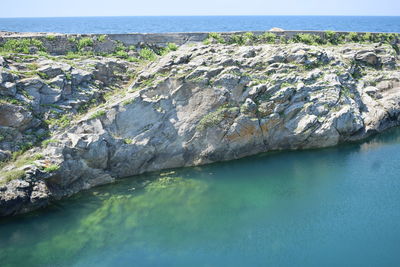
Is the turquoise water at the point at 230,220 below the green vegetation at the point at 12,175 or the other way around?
below

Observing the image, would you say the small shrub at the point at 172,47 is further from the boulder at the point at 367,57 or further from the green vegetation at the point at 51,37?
the boulder at the point at 367,57

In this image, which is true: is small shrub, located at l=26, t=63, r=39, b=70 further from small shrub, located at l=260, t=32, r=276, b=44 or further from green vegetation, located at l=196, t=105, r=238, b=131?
small shrub, located at l=260, t=32, r=276, b=44

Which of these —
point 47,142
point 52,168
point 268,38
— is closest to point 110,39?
point 47,142

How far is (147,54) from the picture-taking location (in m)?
43.2

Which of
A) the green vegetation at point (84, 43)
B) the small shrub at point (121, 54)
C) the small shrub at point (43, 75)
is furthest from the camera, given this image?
the small shrub at point (121, 54)

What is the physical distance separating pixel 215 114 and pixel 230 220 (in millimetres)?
11018

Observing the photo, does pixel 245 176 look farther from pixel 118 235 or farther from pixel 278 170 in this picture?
pixel 118 235

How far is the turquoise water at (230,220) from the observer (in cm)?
2327

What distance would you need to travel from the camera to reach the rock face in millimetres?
31578

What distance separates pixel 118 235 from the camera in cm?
2555

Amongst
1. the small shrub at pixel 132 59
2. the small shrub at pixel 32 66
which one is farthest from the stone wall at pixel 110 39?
the small shrub at pixel 32 66

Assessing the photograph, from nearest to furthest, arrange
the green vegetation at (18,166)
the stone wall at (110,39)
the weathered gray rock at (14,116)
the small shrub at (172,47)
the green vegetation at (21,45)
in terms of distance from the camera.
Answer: the green vegetation at (18,166) → the weathered gray rock at (14,116) → the green vegetation at (21,45) → the stone wall at (110,39) → the small shrub at (172,47)

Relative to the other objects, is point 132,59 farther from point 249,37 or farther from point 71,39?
point 249,37

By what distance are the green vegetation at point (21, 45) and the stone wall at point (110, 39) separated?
596mm
